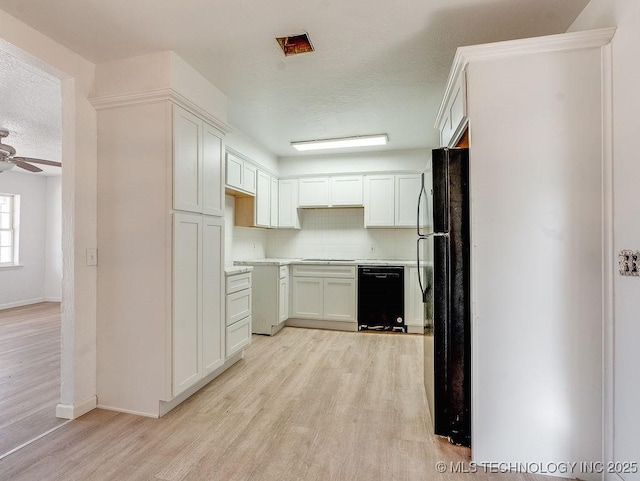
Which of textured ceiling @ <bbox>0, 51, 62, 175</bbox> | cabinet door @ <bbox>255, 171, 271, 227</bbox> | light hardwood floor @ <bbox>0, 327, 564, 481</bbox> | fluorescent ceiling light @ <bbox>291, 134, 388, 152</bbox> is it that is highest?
textured ceiling @ <bbox>0, 51, 62, 175</bbox>

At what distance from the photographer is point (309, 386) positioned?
271cm

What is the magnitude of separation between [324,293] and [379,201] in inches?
58.9

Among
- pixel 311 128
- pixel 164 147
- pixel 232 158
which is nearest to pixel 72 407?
pixel 164 147

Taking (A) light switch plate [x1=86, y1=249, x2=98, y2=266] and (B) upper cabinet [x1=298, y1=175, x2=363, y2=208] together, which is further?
(B) upper cabinet [x1=298, y1=175, x2=363, y2=208]

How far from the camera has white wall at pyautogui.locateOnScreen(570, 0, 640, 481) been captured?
144cm

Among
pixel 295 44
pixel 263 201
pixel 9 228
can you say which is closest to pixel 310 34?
pixel 295 44

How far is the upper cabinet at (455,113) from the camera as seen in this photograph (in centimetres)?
183

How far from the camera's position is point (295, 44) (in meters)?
2.14

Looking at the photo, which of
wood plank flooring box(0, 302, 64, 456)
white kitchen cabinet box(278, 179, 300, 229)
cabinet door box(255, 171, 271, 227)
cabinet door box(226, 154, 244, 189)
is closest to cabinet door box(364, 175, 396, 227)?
white kitchen cabinet box(278, 179, 300, 229)

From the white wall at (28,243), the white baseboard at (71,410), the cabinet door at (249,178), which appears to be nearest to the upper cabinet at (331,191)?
the cabinet door at (249,178)

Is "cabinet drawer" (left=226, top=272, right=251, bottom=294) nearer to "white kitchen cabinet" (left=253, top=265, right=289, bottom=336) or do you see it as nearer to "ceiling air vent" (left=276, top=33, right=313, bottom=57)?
"white kitchen cabinet" (left=253, top=265, right=289, bottom=336)

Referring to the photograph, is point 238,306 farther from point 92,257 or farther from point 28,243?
point 28,243

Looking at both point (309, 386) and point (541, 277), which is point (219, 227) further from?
point (541, 277)

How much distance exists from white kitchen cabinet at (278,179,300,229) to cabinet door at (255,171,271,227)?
0.97 feet
